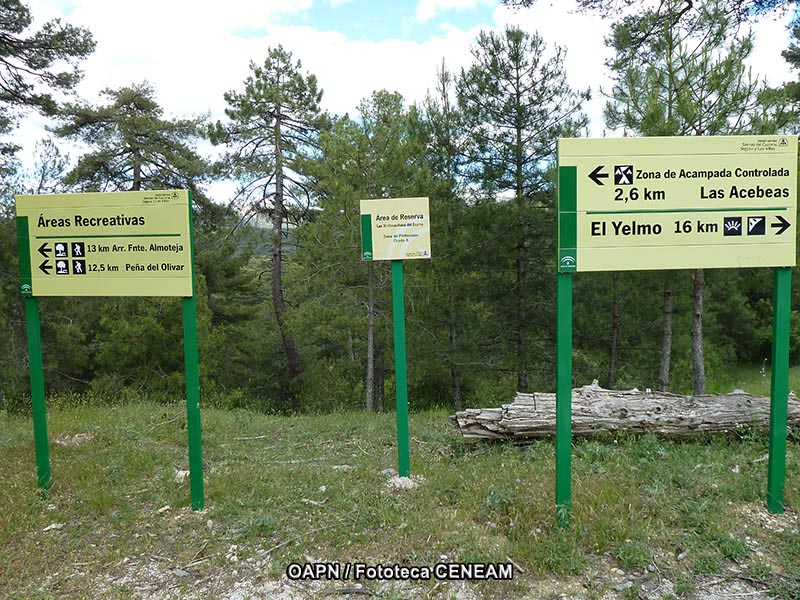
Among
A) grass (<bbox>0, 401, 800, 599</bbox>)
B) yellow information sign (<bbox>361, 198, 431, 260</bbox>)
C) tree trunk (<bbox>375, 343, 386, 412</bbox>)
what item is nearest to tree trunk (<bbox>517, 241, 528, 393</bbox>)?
tree trunk (<bbox>375, 343, 386, 412</bbox>)

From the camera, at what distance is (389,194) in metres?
9.90

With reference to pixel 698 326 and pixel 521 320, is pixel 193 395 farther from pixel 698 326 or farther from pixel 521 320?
pixel 521 320

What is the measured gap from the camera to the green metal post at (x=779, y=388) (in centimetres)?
350

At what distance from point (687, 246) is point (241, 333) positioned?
18.5 m

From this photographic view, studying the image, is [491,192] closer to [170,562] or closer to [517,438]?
[517,438]

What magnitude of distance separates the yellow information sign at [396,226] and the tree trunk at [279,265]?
8514mm

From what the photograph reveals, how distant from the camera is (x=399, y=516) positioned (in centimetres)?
363

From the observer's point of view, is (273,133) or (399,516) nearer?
(399,516)

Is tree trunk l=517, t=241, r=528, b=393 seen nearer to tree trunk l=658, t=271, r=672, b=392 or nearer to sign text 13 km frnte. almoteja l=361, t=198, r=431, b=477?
tree trunk l=658, t=271, r=672, b=392

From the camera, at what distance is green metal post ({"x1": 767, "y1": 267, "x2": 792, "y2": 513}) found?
11.5 ft

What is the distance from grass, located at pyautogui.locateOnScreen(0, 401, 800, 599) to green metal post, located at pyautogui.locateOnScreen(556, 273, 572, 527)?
149 millimetres

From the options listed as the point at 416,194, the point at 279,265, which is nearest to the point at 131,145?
the point at 279,265

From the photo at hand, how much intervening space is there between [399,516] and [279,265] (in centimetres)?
1218

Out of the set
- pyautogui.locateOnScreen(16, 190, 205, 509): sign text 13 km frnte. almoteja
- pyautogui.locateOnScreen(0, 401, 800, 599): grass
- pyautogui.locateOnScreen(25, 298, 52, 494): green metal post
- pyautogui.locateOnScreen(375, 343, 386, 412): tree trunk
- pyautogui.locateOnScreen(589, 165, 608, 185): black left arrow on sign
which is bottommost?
pyautogui.locateOnScreen(375, 343, 386, 412): tree trunk
